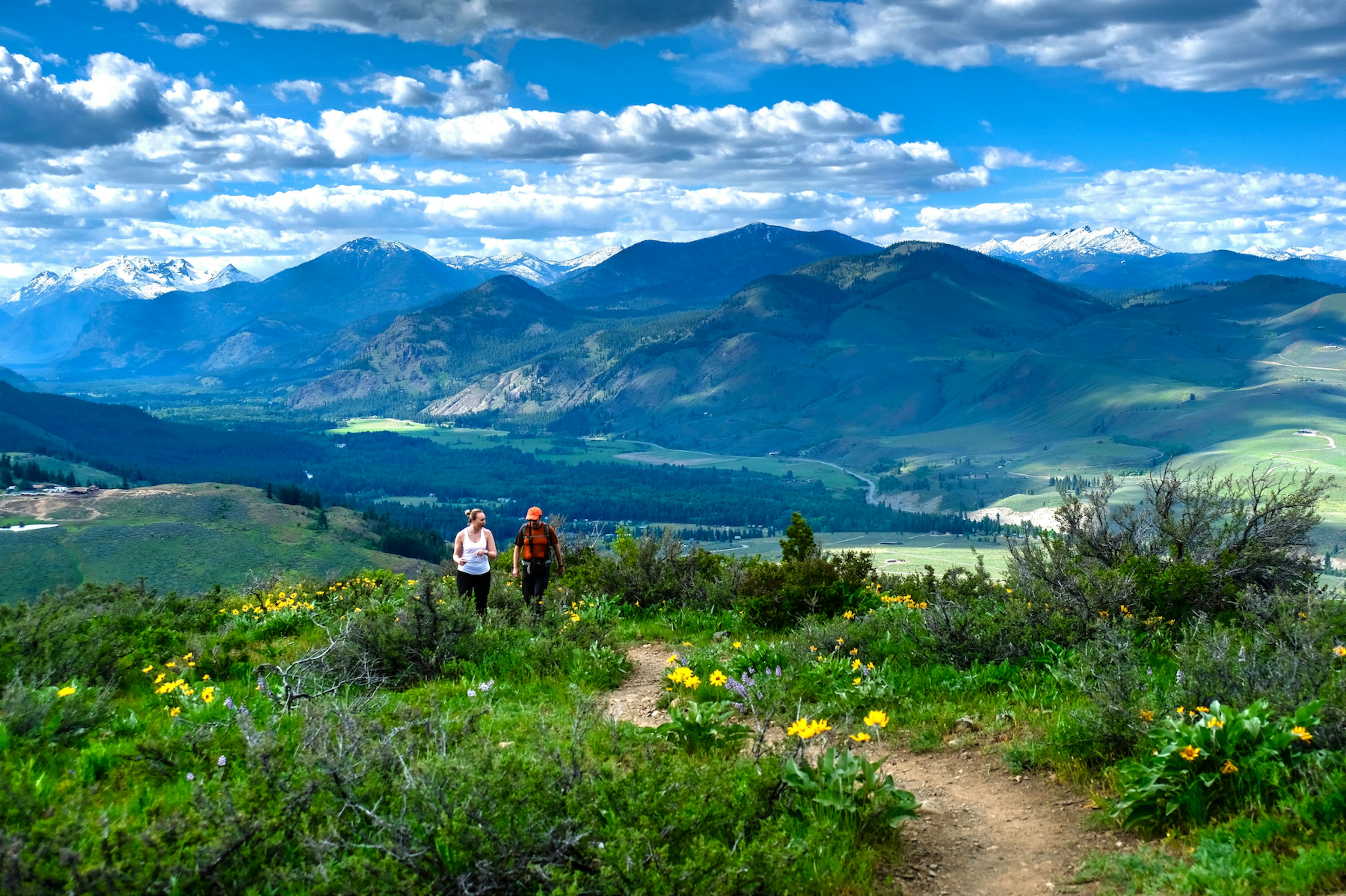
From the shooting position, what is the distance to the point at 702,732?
26.8 feet

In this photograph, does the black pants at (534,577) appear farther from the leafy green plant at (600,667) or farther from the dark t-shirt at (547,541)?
the leafy green plant at (600,667)

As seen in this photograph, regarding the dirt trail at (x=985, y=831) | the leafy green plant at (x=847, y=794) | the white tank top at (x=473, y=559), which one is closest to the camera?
the dirt trail at (x=985, y=831)

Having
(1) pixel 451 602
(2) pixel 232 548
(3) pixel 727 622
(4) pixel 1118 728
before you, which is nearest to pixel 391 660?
(1) pixel 451 602

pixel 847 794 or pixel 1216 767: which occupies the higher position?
pixel 1216 767

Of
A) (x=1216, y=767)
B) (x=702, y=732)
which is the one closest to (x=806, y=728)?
(x=702, y=732)

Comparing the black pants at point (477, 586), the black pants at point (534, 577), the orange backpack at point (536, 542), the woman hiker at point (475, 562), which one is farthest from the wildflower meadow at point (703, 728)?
the orange backpack at point (536, 542)

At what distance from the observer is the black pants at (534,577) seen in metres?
16.2

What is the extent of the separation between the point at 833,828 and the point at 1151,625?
682 centimetres

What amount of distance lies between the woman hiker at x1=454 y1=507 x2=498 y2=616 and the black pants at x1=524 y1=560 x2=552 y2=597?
2.20 feet

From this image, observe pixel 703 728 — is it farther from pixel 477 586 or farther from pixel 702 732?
pixel 477 586

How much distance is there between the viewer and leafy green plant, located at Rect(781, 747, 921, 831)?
6410 mm

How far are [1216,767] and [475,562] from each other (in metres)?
11.7

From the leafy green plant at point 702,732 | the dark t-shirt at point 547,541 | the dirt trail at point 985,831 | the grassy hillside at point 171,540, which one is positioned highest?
the dark t-shirt at point 547,541

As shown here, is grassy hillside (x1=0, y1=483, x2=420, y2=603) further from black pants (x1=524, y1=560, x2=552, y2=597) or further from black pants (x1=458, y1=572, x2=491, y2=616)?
black pants (x1=458, y1=572, x2=491, y2=616)
